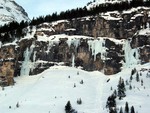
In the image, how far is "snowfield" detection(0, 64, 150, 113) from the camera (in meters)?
70.6

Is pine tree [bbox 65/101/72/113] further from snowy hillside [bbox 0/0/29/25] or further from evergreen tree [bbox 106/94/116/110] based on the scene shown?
snowy hillside [bbox 0/0/29/25]

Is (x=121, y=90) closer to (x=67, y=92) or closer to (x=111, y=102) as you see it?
(x=111, y=102)

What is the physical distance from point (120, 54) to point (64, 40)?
502 inches

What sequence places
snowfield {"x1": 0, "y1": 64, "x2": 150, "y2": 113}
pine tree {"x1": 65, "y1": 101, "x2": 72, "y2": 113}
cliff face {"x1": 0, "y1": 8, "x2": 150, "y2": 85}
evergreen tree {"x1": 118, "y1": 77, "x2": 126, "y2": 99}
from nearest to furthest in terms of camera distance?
pine tree {"x1": 65, "y1": 101, "x2": 72, "y2": 113} < snowfield {"x1": 0, "y1": 64, "x2": 150, "y2": 113} < evergreen tree {"x1": 118, "y1": 77, "x2": 126, "y2": 99} < cliff face {"x1": 0, "y1": 8, "x2": 150, "y2": 85}

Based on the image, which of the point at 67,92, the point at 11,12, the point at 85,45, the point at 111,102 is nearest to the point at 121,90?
the point at 111,102

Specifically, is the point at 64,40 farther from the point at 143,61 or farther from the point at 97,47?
the point at 143,61

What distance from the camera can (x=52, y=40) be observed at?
100 metres

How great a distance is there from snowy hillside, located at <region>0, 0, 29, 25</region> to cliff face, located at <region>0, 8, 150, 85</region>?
135 feet

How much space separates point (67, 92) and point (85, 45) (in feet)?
71.8

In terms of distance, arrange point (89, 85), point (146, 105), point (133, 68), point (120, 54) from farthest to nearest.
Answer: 1. point (120, 54)
2. point (133, 68)
3. point (89, 85)
4. point (146, 105)

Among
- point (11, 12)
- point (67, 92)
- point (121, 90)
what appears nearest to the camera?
point (121, 90)

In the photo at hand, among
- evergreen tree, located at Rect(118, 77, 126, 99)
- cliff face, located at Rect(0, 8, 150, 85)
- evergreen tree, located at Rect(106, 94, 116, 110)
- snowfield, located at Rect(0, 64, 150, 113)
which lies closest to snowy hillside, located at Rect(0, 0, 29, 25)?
cliff face, located at Rect(0, 8, 150, 85)

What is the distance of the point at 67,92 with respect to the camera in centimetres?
7838

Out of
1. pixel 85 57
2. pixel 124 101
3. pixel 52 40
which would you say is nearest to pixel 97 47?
pixel 85 57
